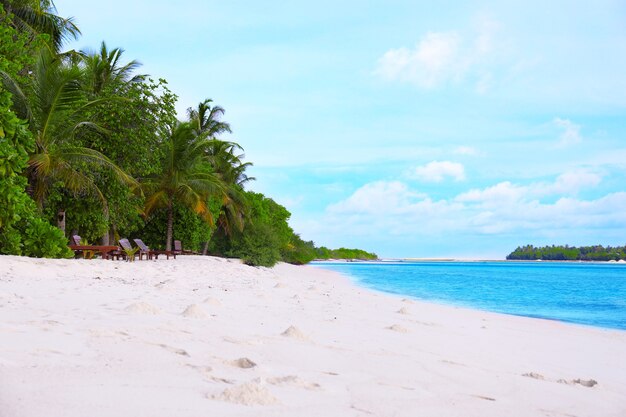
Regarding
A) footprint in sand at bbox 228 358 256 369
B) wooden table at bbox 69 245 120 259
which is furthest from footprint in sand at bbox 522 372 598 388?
wooden table at bbox 69 245 120 259

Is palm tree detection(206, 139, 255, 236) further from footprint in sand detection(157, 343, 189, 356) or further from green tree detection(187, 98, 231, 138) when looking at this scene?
footprint in sand detection(157, 343, 189, 356)

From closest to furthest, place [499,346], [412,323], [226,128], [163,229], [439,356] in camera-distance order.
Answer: [439,356], [499,346], [412,323], [163,229], [226,128]

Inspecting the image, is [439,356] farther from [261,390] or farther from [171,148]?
[171,148]

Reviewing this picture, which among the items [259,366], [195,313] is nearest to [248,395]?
[259,366]

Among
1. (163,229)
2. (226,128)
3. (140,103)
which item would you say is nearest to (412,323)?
(140,103)

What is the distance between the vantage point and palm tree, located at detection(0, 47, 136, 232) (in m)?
14.4

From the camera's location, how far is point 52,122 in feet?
48.9

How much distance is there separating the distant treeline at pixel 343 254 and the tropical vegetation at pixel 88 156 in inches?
3440

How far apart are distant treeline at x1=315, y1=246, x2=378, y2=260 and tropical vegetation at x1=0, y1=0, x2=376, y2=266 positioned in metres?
87.4

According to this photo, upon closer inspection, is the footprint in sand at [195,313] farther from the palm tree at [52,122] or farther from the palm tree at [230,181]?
the palm tree at [230,181]

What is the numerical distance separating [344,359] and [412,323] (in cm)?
333

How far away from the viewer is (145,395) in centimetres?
259

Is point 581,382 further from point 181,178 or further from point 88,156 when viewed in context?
point 181,178

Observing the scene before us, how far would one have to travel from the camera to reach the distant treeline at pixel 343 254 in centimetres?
12169
